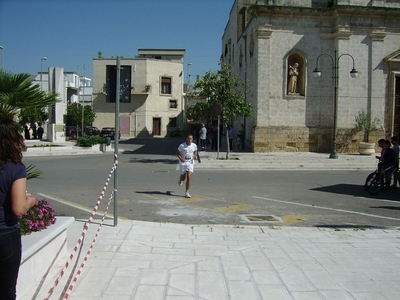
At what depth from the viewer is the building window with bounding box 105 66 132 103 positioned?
25.8ft

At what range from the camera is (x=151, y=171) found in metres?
17.3

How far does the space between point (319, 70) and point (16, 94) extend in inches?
838

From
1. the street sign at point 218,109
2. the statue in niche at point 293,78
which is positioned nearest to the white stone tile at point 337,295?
the street sign at point 218,109

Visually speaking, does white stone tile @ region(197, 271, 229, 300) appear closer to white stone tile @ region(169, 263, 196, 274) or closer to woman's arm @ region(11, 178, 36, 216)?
white stone tile @ region(169, 263, 196, 274)

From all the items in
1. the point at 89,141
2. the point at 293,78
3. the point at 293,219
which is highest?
the point at 293,78

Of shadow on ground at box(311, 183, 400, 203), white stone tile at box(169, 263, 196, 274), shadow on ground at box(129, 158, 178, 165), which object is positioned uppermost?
shadow on ground at box(129, 158, 178, 165)

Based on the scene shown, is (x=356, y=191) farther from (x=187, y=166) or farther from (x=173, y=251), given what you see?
(x=173, y=251)

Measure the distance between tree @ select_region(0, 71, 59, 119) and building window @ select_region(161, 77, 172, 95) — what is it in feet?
156

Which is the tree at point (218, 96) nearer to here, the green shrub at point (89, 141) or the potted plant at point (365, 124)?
the potted plant at point (365, 124)

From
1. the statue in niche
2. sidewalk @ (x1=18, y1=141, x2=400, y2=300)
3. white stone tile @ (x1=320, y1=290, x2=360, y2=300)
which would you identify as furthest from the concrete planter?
white stone tile @ (x1=320, y1=290, x2=360, y2=300)

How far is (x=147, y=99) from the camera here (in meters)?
52.5

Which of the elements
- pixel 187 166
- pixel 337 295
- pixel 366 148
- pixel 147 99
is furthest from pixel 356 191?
pixel 147 99

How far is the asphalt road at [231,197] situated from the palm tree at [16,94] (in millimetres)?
2919

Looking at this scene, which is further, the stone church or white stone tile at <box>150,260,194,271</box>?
the stone church
